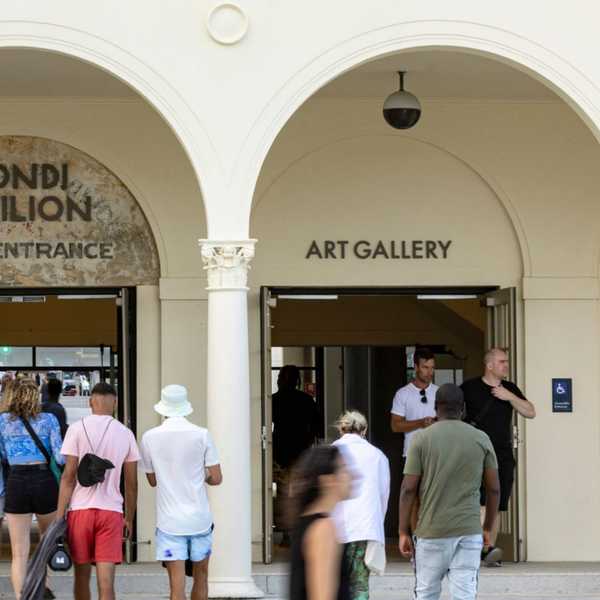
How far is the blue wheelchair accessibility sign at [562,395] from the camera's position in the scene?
551 inches

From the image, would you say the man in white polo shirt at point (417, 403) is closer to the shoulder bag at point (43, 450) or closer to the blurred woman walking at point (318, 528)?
the shoulder bag at point (43, 450)

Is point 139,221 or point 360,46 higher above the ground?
point 360,46

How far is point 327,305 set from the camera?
18.9 metres

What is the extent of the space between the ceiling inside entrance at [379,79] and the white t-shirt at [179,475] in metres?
3.49

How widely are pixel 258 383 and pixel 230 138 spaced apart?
297 centimetres

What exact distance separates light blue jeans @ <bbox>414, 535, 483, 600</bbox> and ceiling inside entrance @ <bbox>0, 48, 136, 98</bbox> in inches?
202

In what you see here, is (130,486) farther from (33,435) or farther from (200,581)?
(33,435)

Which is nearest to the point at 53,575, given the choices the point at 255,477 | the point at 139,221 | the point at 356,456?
the point at 255,477

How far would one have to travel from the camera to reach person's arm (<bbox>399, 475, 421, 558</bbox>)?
9.03 m

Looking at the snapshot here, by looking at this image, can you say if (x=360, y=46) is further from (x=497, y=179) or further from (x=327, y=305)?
(x=327, y=305)

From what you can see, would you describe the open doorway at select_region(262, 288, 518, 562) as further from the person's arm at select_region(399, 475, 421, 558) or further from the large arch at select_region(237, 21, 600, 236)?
the person's arm at select_region(399, 475, 421, 558)

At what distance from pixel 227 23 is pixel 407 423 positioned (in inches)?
152

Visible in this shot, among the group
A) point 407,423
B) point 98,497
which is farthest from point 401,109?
point 98,497

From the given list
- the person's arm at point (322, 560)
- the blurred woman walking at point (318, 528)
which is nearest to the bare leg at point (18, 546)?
the blurred woman walking at point (318, 528)
